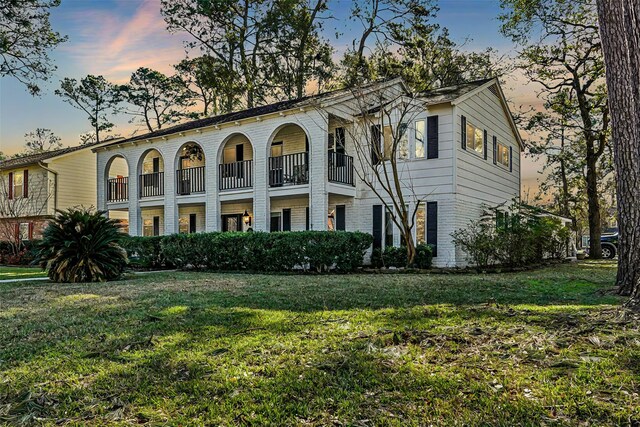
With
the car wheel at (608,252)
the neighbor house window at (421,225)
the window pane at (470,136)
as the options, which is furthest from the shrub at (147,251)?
the car wheel at (608,252)

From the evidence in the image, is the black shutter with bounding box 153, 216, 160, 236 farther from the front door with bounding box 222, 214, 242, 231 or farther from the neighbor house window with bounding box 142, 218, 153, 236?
the front door with bounding box 222, 214, 242, 231

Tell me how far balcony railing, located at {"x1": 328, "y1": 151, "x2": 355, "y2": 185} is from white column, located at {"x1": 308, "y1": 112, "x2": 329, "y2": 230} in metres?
0.77

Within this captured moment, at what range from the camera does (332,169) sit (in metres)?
16.0

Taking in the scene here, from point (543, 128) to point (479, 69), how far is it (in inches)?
199

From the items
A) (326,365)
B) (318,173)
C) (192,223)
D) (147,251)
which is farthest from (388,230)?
(326,365)

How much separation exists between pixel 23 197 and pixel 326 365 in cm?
2917

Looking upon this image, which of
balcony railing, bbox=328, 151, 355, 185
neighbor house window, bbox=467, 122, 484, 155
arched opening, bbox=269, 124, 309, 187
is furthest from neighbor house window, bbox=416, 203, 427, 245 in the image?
arched opening, bbox=269, 124, 309, 187

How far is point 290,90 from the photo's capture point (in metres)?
28.3

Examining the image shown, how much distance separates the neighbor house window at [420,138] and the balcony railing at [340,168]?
254 cm

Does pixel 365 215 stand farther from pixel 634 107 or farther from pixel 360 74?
pixel 634 107

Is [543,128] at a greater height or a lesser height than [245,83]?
lesser

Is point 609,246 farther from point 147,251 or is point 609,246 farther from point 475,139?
point 147,251

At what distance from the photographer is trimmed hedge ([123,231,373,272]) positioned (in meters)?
12.7

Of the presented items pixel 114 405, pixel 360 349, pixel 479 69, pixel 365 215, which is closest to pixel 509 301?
pixel 360 349
